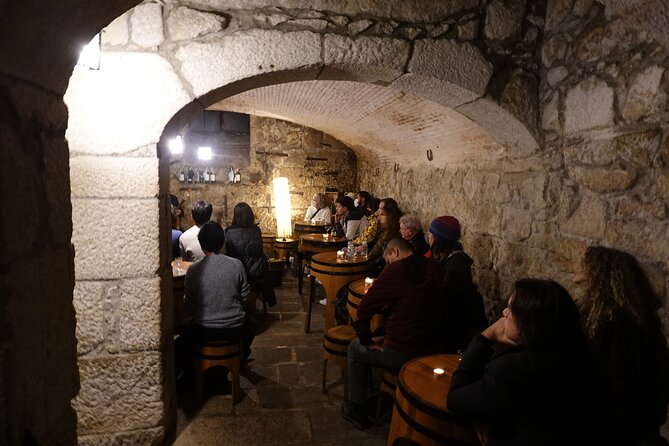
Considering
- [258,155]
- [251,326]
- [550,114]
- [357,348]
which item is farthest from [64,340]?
[258,155]

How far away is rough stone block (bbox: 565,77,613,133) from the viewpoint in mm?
2301

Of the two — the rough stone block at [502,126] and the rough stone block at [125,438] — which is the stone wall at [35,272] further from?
the rough stone block at [502,126]

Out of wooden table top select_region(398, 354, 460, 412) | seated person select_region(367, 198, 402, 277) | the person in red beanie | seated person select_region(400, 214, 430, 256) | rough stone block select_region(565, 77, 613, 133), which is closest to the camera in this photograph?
wooden table top select_region(398, 354, 460, 412)

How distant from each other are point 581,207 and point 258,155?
688 centimetres

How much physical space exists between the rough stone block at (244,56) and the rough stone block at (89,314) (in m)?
1.29

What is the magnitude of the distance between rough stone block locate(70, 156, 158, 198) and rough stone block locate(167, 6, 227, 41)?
0.75 metres

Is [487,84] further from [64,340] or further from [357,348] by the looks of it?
[64,340]

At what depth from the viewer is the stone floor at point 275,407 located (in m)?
2.84

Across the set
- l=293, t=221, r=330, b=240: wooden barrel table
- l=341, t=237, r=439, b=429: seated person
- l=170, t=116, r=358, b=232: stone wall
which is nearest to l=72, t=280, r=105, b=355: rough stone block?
l=341, t=237, r=439, b=429: seated person

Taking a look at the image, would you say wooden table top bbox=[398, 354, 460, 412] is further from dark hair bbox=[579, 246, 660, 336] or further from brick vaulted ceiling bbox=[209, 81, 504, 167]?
brick vaulted ceiling bbox=[209, 81, 504, 167]

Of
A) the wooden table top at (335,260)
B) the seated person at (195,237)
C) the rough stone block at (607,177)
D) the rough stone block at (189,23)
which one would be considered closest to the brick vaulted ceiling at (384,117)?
the rough stone block at (607,177)

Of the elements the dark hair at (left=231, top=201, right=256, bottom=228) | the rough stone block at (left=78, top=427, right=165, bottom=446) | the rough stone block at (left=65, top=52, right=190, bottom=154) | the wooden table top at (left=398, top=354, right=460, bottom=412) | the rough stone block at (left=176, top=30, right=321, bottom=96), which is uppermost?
the rough stone block at (left=176, top=30, right=321, bottom=96)

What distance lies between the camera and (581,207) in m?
2.51

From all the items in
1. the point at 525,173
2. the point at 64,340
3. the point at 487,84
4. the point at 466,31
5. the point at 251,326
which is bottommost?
the point at 251,326
